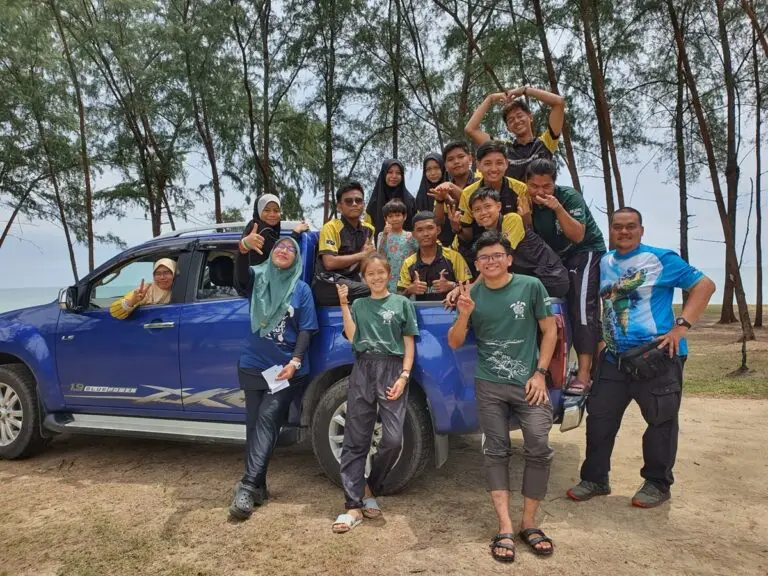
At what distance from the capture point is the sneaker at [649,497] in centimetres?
337

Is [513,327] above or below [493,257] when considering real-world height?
below

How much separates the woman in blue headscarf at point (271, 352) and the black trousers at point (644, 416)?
6.09 feet

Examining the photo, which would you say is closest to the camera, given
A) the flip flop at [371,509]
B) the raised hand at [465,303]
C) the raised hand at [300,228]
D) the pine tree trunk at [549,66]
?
the raised hand at [465,303]

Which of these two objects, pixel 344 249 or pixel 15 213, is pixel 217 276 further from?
pixel 15 213

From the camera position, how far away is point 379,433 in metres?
3.55

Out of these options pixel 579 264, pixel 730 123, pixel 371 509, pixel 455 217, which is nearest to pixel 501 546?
pixel 371 509

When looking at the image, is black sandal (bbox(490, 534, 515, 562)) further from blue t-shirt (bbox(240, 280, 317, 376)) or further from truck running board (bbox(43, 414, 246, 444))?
truck running board (bbox(43, 414, 246, 444))

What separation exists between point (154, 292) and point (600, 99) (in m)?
10.2

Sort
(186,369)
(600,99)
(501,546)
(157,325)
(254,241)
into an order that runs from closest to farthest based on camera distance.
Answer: (501,546), (254,241), (186,369), (157,325), (600,99)

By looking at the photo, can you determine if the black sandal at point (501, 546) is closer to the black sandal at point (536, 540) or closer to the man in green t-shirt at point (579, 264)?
the black sandal at point (536, 540)

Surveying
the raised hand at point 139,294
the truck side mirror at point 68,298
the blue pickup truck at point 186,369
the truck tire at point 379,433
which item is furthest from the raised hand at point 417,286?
the truck side mirror at point 68,298

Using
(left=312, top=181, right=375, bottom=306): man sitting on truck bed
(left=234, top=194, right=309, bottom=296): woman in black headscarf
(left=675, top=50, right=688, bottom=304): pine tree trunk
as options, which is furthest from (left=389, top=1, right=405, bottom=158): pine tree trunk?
(left=234, top=194, right=309, bottom=296): woman in black headscarf

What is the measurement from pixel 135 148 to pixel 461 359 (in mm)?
15869

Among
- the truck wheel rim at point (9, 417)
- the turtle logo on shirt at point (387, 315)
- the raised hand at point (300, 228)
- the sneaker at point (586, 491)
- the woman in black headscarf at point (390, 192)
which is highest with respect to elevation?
the woman in black headscarf at point (390, 192)
